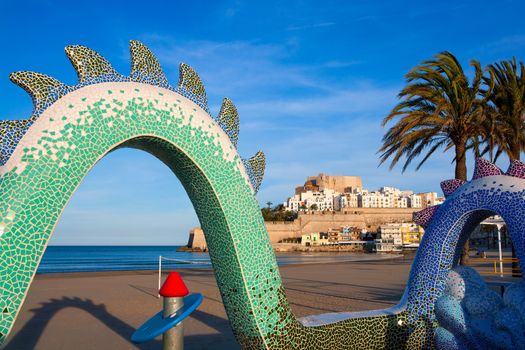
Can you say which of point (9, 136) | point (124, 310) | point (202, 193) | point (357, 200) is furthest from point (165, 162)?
point (357, 200)

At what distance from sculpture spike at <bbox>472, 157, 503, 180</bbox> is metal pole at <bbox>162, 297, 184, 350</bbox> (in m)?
3.78

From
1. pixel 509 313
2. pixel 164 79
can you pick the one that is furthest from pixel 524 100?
pixel 164 79

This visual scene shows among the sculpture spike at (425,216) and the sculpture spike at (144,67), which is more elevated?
the sculpture spike at (144,67)

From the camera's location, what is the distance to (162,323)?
13.1ft

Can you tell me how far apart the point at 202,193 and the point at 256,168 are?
694 millimetres

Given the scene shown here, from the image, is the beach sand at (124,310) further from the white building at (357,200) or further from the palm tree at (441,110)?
the white building at (357,200)

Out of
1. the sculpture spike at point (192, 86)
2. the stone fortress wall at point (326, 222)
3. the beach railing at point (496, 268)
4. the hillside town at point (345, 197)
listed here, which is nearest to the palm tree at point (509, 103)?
the beach railing at point (496, 268)

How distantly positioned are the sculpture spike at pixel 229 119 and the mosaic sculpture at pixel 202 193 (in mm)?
12

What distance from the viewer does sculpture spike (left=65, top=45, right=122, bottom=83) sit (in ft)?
12.6

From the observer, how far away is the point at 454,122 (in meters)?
14.2

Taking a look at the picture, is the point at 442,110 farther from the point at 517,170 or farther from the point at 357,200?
the point at 357,200

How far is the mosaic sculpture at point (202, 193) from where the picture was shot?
3.35 metres

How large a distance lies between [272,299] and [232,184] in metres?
1.14

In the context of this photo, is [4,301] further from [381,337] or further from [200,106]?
[381,337]
